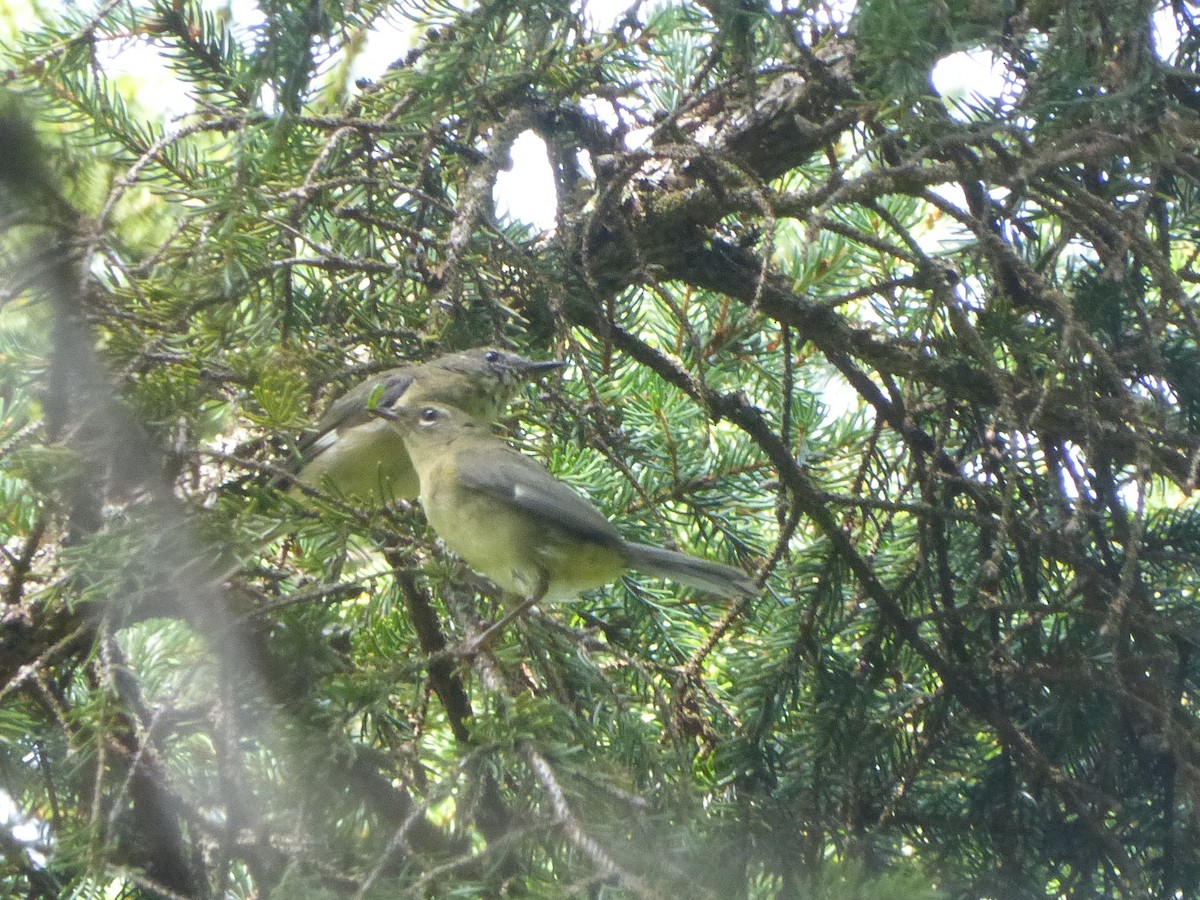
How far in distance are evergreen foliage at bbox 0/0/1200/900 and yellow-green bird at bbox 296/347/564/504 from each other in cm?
25

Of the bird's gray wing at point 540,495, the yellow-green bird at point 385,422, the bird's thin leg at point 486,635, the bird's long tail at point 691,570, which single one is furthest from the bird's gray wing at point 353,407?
the bird's thin leg at point 486,635

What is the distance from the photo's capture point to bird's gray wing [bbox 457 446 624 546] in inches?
124

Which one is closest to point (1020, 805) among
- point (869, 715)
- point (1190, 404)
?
point (869, 715)

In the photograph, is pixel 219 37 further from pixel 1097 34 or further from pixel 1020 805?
pixel 1020 805

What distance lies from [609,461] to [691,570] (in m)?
0.53

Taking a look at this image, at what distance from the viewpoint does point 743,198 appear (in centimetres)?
274

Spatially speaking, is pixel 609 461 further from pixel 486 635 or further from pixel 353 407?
pixel 353 407

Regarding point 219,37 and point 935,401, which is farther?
point 935,401

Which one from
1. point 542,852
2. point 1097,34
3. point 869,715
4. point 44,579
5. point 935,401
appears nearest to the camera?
point 542,852

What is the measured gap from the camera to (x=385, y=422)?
154 inches

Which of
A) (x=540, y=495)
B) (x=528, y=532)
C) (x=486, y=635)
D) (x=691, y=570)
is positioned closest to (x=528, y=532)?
(x=528, y=532)

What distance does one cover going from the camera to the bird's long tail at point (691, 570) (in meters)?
2.85

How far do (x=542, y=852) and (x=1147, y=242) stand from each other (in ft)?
4.79

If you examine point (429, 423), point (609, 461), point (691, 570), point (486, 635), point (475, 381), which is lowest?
point (486, 635)
